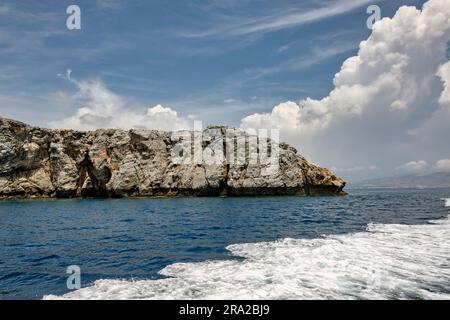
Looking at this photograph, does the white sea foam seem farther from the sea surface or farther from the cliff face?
the cliff face

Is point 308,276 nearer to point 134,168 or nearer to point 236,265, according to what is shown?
point 236,265

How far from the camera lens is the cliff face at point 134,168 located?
293 feet

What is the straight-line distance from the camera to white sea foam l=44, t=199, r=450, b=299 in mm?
9898

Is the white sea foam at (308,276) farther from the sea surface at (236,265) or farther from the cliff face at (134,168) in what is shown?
the cliff face at (134,168)

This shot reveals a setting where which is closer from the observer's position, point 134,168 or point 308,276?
point 308,276

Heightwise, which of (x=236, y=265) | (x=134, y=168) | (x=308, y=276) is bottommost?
(x=236, y=265)

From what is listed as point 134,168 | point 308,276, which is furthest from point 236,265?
point 134,168

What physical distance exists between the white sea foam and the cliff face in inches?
2855

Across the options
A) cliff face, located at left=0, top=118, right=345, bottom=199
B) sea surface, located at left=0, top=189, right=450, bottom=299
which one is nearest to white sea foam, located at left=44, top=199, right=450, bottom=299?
sea surface, located at left=0, top=189, right=450, bottom=299

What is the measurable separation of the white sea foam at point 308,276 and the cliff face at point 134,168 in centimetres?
7252

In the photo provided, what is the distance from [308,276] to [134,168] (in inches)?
3388

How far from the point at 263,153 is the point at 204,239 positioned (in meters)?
73.2

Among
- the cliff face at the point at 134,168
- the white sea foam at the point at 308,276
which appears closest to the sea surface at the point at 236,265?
the white sea foam at the point at 308,276

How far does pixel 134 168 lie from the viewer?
9244cm
